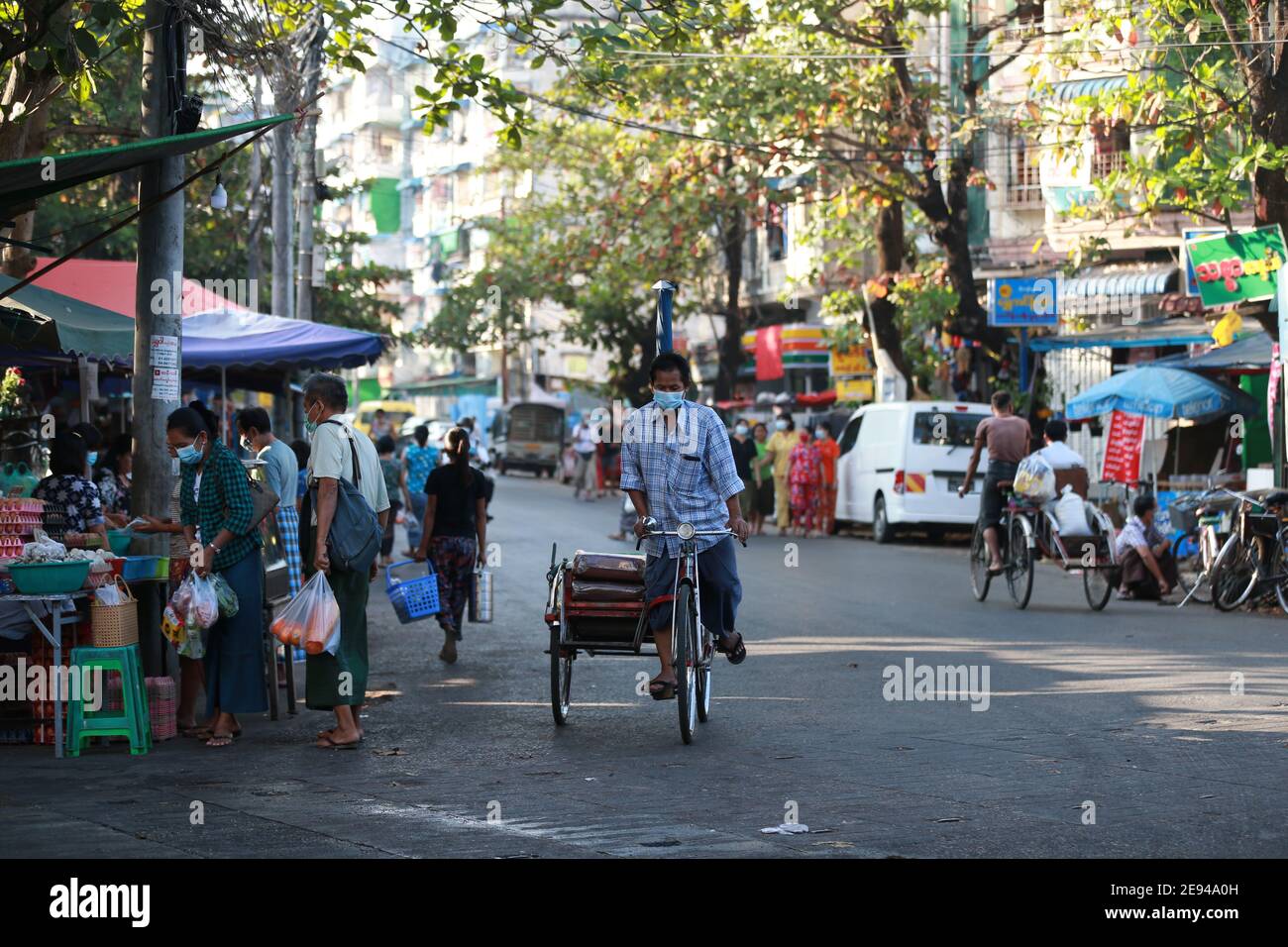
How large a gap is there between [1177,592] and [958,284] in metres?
9.62

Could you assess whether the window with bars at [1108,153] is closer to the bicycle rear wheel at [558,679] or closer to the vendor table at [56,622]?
the bicycle rear wheel at [558,679]

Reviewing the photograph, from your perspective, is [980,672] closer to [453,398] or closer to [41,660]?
[41,660]

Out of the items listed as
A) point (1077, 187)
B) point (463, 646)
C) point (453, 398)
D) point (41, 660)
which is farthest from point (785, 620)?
point (453, 398)

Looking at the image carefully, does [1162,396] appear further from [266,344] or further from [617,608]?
[617,608]

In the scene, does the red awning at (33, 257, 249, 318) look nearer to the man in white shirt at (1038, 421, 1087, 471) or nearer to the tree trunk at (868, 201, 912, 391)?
the man in white shirt at (1038, 421, 1087, 471)

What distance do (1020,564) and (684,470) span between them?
7.69 meters

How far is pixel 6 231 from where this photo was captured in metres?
16.4

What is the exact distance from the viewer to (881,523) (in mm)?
26906

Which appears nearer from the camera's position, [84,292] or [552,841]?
[552,841]

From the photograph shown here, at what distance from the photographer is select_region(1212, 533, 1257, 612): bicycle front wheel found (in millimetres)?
16641

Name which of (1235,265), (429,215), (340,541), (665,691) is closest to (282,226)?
(1235,265)

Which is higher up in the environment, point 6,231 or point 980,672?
point 6,231

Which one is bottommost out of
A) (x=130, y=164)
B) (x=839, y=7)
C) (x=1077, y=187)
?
(x=130, y=164)

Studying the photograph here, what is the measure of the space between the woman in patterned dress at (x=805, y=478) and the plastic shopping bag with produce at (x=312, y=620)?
64.2ft
